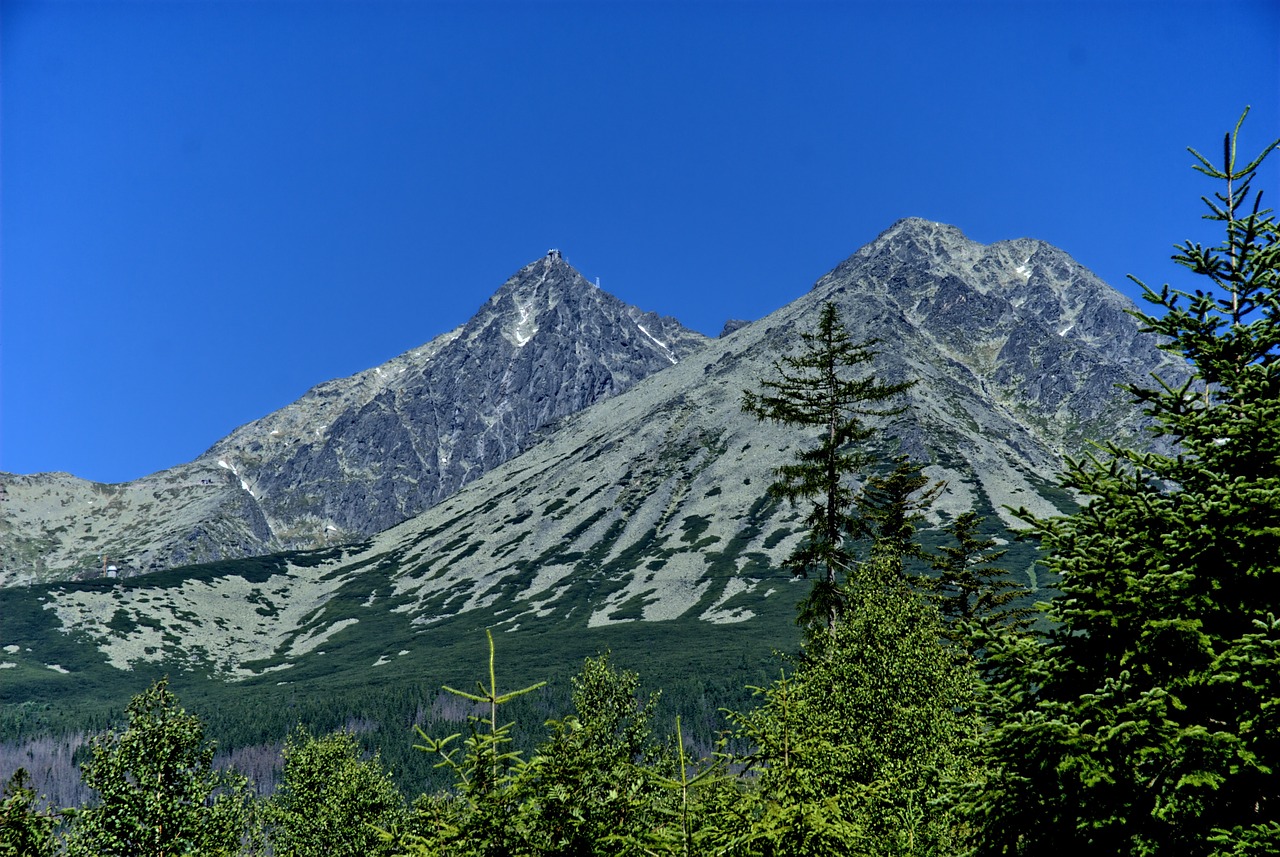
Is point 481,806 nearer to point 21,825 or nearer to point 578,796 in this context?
point 578,796

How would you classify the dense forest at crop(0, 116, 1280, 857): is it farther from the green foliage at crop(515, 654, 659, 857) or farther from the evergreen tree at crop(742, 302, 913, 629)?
the evergreen tree at crop(742, 302, 913, 629)

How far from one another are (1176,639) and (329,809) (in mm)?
52719

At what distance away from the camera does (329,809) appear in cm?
5125

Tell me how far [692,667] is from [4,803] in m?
171

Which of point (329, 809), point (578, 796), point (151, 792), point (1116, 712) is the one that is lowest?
point (329, 809)

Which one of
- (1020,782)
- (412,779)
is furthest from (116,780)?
(412,779)

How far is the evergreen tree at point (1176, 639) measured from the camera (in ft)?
36.1

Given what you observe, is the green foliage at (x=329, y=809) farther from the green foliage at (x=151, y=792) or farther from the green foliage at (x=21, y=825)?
the green foliage at (x=21, y=825)

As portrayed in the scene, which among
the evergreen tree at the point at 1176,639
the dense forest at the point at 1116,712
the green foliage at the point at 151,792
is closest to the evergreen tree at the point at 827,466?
the dense forest at the point at 1116,712

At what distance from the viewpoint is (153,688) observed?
28.5 meters

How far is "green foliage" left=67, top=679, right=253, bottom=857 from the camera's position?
26.0m

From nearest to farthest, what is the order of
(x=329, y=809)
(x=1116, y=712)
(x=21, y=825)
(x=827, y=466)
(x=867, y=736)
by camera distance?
(x=1116, y=712)
(x=21, y=825)
(x=867, y=736)
(x=827, y=466)
(x=329, y=809)

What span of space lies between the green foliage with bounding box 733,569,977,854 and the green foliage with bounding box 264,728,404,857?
31317mm

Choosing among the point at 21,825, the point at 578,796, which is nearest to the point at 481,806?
the point at 578,796
